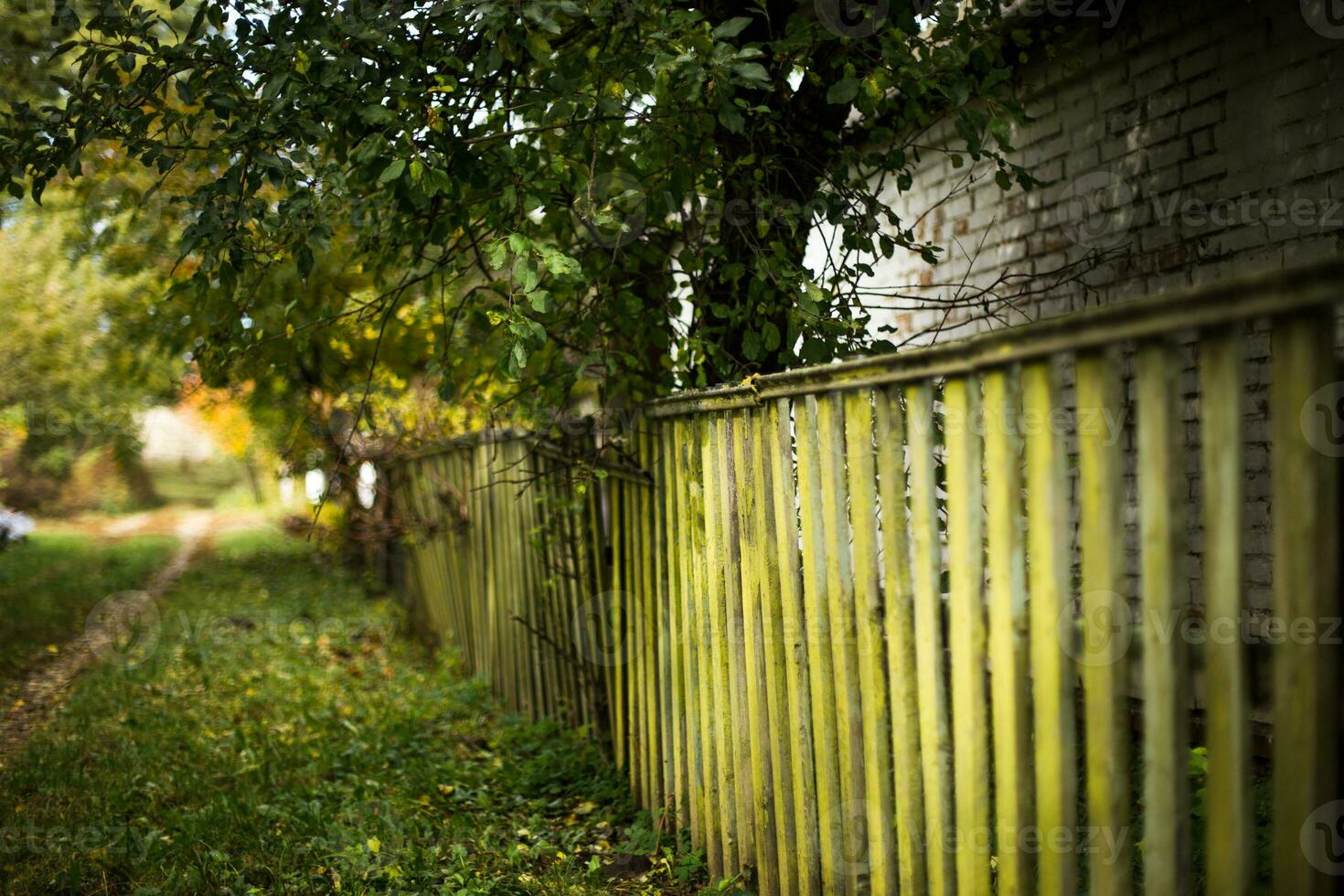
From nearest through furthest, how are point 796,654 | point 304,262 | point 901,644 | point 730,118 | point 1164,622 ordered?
point 1164,622, point 901,644, point 796,654, point 730,118, point 304,262

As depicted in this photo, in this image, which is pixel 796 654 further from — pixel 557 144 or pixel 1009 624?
pixel 557 144

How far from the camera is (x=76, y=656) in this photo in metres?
7.87

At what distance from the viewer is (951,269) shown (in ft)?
17.5

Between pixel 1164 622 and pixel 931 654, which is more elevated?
pixel 1164 622

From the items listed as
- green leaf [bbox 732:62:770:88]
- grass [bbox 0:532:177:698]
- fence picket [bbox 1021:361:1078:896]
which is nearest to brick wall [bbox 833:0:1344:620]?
green leaf [bbox 732:62:770:88]

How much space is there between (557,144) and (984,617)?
2631mm

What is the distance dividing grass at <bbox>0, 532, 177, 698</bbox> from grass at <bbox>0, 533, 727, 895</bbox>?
4.63 feet

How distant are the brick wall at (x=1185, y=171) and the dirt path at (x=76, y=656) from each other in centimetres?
567

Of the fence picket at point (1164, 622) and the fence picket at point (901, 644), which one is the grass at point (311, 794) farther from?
the fence picket at point (1164, 622)

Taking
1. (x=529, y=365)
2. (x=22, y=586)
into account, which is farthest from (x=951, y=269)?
(x=22, y=586)

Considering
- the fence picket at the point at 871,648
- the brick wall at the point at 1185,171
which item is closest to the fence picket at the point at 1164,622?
the fence picket at the point at 871,648

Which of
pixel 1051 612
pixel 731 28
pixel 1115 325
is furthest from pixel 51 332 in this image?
pixel 1115 325

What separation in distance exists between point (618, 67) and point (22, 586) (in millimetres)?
11260

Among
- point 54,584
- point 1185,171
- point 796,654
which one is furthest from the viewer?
point 54,584
